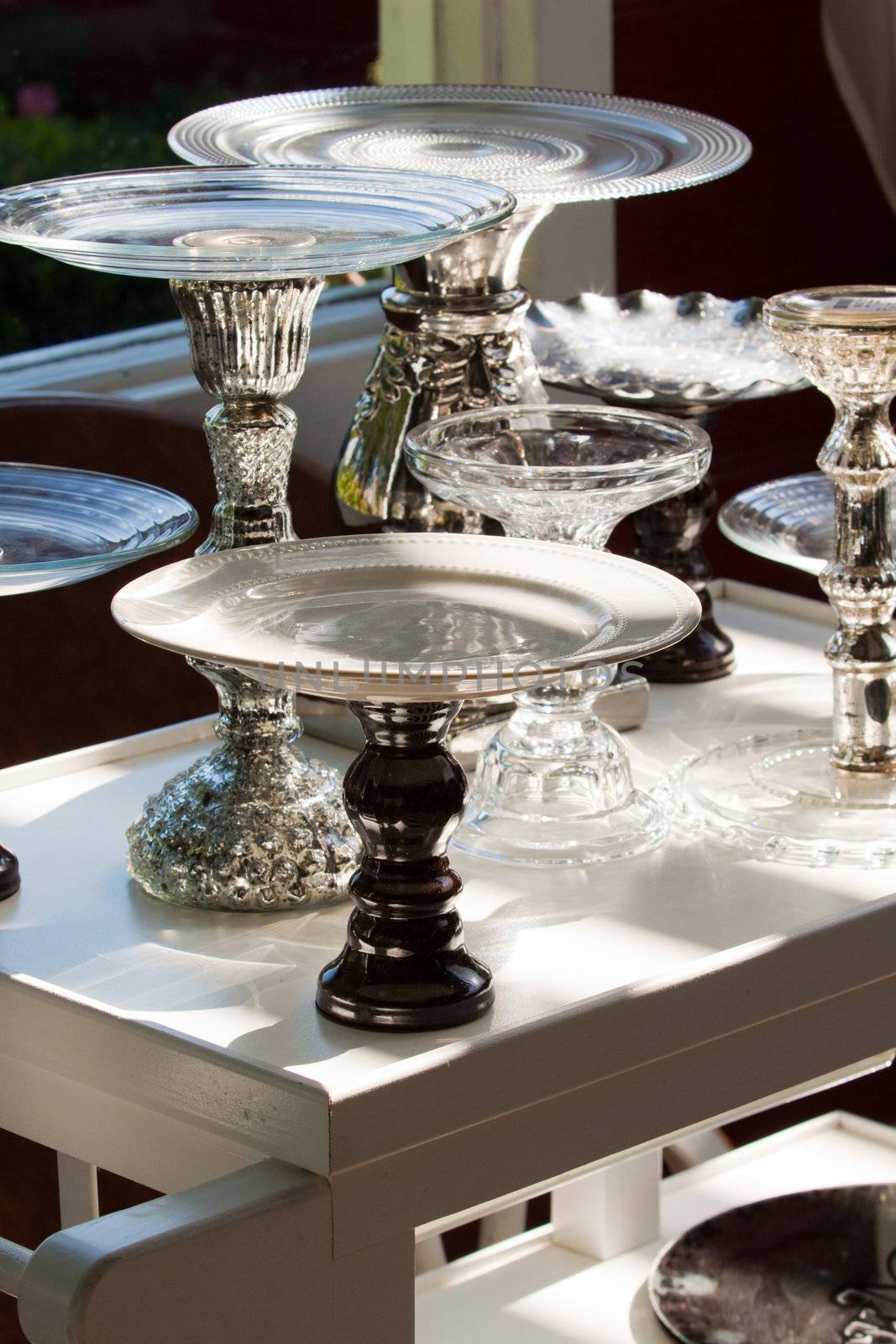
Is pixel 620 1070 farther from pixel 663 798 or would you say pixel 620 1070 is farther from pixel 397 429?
pixel 397 429

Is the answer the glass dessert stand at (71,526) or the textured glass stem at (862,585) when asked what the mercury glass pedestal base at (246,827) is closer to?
the glass dessert stand at (71,526)

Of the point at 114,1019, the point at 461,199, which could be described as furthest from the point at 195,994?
the point at 461,199

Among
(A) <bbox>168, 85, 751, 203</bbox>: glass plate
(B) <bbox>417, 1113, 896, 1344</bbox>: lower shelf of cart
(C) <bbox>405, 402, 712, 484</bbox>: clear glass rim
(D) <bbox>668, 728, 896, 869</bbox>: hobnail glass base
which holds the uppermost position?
(A) <bbox>168, 85, 751, 203</bbox>: glass plate

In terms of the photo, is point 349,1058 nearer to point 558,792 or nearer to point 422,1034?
point 422,1034

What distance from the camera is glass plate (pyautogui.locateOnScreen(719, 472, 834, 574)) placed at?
129cm

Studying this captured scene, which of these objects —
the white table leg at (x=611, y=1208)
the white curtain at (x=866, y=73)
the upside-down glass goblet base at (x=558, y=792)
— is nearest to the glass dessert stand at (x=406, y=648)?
the upside-down glass goblet base at (x=558, y=792)

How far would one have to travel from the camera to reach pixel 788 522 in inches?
53.0

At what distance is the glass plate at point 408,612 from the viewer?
83 centimetres

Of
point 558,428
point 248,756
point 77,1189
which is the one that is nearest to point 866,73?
point 558,428

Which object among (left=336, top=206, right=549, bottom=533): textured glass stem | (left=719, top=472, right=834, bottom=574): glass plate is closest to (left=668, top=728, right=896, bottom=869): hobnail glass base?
(left=719, top=472, right=834, bottom=574): glass plate

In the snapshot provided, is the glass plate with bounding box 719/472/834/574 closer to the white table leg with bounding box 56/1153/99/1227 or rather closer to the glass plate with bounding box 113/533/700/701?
the glass plate with bounding box 113/533/700/701

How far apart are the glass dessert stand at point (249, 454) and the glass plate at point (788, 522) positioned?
0.30 metres

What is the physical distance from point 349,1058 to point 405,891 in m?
0.08

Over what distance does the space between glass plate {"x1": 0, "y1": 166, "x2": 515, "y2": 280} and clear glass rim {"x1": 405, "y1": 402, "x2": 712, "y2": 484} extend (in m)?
0.13
